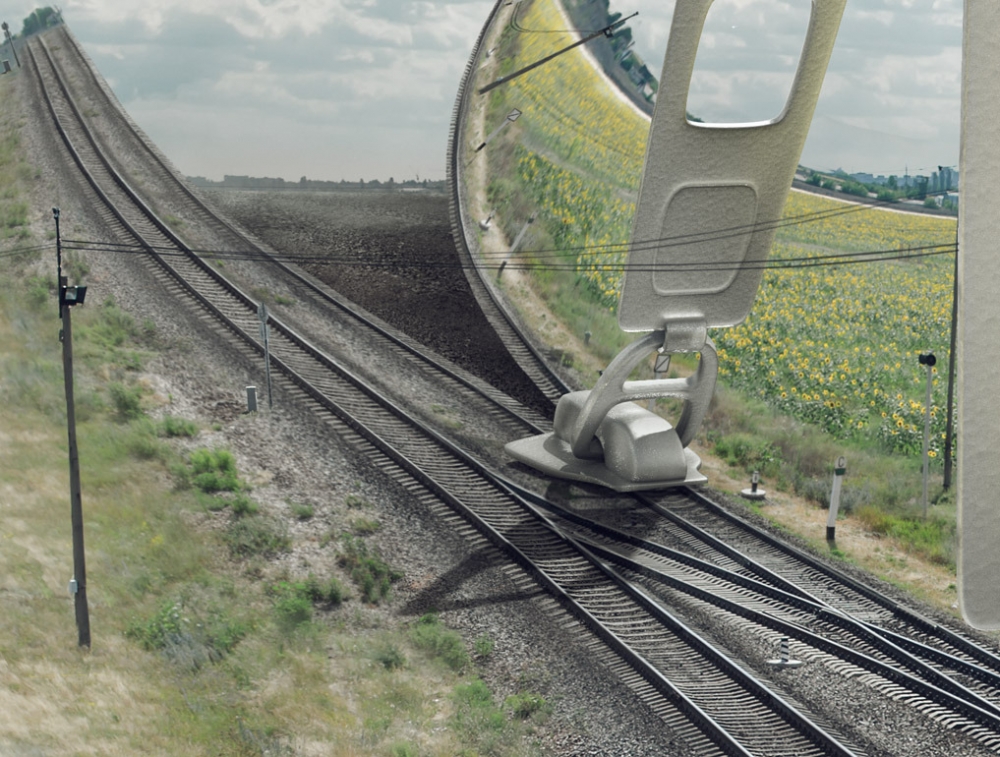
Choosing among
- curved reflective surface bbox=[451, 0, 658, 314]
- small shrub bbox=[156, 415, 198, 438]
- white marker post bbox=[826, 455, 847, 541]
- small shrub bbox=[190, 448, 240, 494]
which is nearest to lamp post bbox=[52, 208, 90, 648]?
small shrub bbox=[190, 448, 240, 494]

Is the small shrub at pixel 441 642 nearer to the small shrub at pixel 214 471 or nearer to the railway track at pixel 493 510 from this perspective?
the railway track at pixel 493 510

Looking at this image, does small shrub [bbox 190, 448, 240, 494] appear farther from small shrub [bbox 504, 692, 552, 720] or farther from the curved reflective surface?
the curved reflective surface

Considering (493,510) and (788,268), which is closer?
(493,510)

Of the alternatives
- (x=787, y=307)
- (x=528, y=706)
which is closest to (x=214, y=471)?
(x=528, y=706)

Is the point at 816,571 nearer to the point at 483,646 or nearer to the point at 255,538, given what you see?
the point at 483,646

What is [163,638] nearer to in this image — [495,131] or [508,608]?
[508,608]

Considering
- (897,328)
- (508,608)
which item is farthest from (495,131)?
(508,608)

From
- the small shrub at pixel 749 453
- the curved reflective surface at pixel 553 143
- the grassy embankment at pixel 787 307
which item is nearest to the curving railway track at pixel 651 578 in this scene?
the small shrub at pixel 749 453
